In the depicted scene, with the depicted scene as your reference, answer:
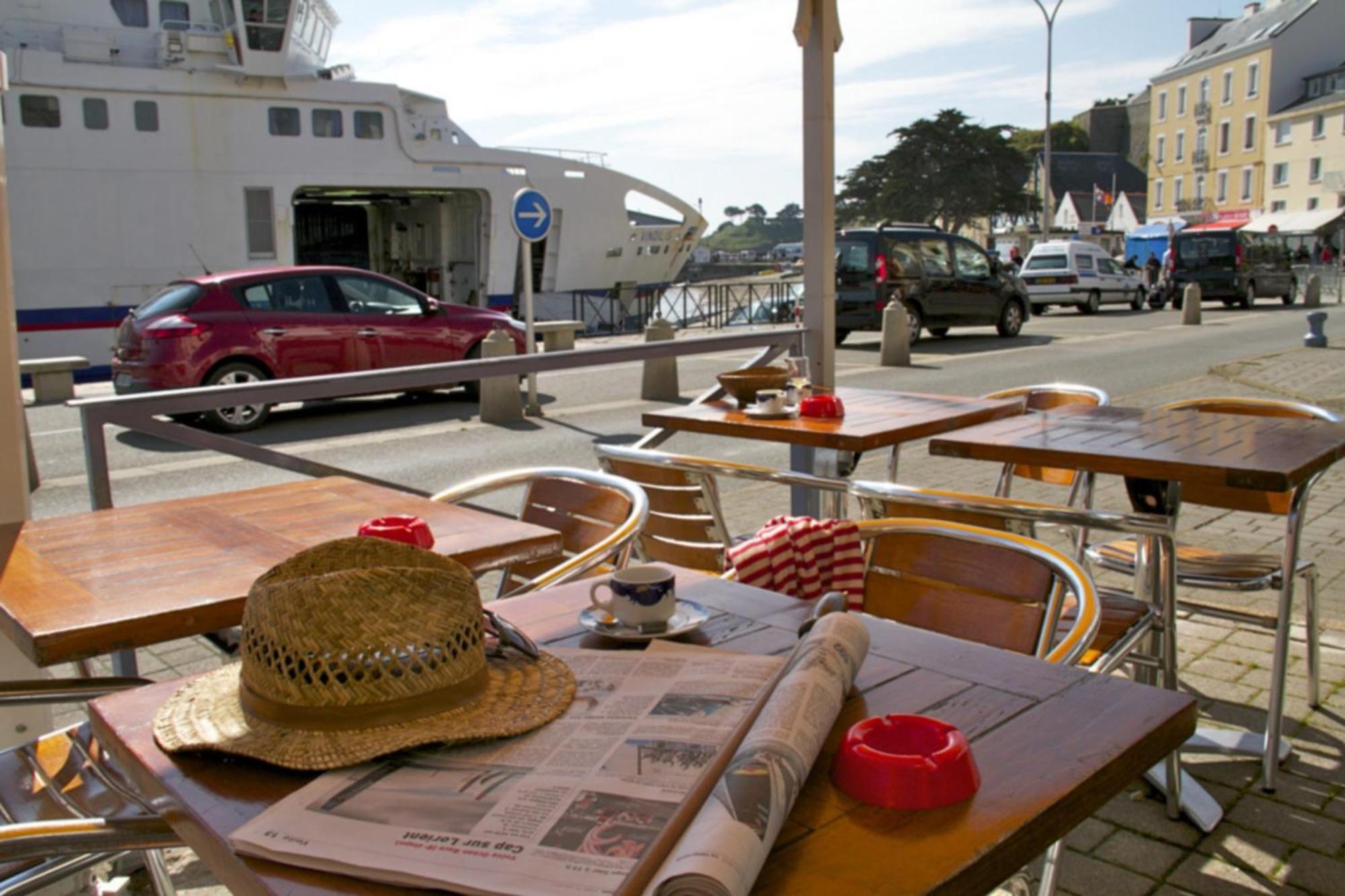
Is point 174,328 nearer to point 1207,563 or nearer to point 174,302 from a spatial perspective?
point 174,302

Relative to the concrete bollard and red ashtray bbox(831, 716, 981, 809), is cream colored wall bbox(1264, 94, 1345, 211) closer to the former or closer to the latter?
the concrete bollard

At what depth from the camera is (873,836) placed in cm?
109

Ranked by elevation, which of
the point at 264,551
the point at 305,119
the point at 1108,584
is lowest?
the point at 1108,584

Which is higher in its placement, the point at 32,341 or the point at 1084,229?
the point at 1084,229

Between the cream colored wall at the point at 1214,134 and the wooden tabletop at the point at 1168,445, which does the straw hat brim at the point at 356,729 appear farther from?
the cream colored wall at the point at 1214,134

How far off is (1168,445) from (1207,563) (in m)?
0.53

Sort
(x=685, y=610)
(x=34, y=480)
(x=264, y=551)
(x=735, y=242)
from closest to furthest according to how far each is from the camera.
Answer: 1. (x=685, y=610)
2. (x=264, y=551)
3. (x=34, y=480)
4. (x=735, y=242)

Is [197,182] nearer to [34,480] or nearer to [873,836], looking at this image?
[34,480]

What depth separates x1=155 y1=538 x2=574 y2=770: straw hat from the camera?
1.21 meters

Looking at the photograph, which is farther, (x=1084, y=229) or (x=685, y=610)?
(x=1084, y=229)

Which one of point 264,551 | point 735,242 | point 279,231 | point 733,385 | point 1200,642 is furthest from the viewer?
point 735,242

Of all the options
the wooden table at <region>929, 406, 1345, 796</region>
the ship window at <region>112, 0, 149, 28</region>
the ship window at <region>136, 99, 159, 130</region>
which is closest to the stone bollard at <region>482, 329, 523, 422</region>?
the wooden table at <region>929, 406, 1345, 796</region>

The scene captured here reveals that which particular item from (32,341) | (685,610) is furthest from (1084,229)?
(685,610)

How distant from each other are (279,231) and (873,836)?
1004 inches
